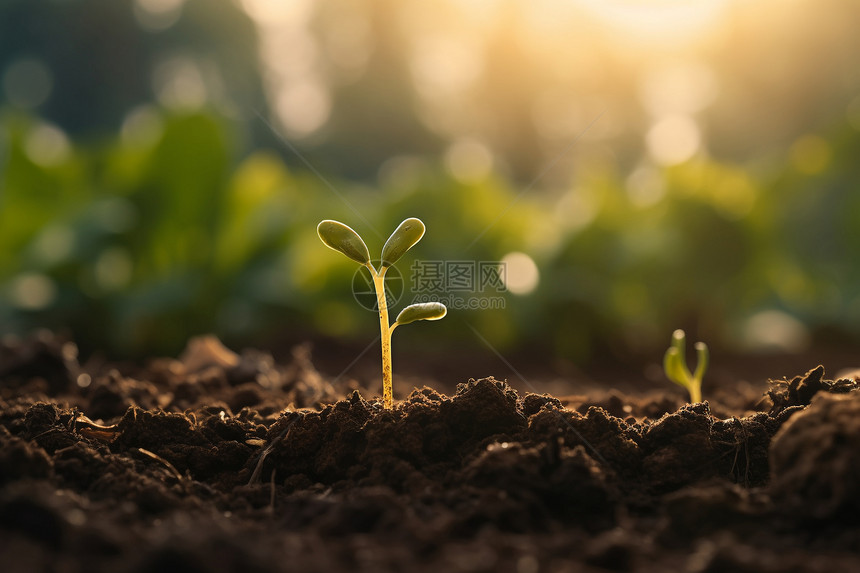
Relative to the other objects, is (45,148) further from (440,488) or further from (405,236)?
(440,488)

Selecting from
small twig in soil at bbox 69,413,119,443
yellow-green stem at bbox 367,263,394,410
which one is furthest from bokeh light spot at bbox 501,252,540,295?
small twig in soil at bbox 69,413,119,443

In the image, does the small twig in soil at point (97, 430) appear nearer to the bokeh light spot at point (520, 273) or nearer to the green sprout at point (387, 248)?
the green sprout at point (387, 248)

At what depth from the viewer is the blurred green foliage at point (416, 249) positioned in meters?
3.63

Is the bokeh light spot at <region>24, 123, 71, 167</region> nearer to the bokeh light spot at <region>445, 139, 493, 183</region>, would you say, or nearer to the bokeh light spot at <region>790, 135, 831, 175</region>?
the bokeh light spot at <region>445, 139, 493, 183</region>

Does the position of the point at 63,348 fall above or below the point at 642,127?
below

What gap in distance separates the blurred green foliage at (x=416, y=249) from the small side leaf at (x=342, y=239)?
2.31 meters

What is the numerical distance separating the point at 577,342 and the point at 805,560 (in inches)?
107

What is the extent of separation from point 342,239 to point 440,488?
49 centimetres

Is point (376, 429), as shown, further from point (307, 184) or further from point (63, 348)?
point (307, 184)

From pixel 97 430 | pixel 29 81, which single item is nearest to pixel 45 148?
pixel 97 430

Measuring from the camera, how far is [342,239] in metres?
1.26

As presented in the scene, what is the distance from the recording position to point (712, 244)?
12.4ft

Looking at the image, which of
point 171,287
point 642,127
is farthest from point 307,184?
point 642,127

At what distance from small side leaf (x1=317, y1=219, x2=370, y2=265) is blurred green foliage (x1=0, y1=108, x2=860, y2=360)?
2.31 meters
